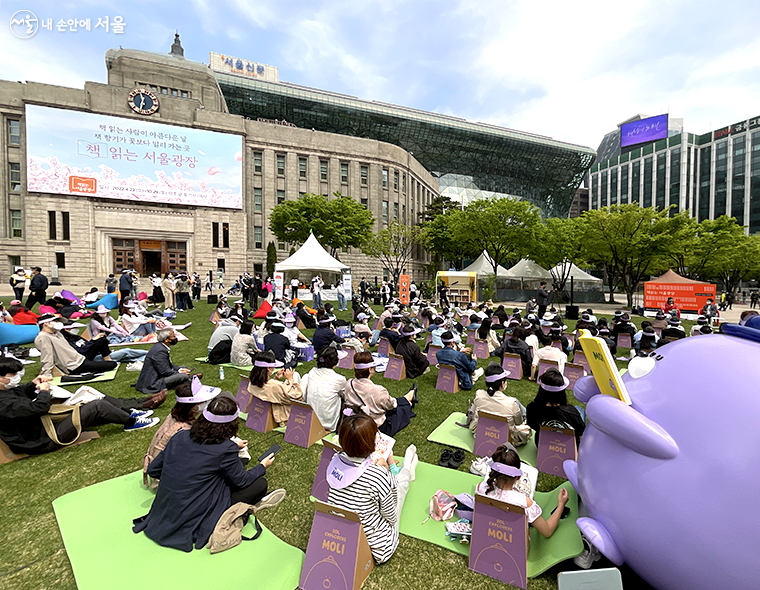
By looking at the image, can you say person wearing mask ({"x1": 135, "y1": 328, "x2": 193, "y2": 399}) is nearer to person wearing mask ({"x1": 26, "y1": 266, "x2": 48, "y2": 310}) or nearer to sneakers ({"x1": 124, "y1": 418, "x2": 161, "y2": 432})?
sneakers ({"x1": 124, "y1": 418, "x2": 161, "y2": 432})

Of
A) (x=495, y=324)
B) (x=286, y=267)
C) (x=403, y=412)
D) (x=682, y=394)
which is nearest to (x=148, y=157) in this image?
(x=286, y=267)

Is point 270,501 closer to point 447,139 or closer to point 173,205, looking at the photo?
point 173,205

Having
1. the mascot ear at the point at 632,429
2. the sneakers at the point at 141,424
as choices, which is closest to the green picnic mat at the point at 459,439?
the mascot ear at the point at 632,429

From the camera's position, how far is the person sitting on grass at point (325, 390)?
5.89m

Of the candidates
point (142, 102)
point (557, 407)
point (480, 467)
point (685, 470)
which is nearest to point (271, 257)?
point (142, 102)

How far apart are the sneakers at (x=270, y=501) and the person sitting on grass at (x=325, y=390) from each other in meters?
1.87

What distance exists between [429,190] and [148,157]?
40831 mm

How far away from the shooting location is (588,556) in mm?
3023

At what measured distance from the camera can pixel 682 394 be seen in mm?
2627

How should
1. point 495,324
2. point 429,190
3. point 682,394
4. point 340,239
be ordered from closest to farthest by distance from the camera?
point 682,394 < point 495,324 < point 340,239 < point 429,190

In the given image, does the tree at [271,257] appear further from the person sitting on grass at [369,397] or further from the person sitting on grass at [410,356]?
the person sitting on grass at [369,397]

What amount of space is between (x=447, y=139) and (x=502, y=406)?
67.9m

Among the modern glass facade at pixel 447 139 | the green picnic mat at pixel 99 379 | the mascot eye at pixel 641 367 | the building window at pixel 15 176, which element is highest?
the modern glass facade at pixel 447 139

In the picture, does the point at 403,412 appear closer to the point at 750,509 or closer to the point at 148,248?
the point at 750,509
